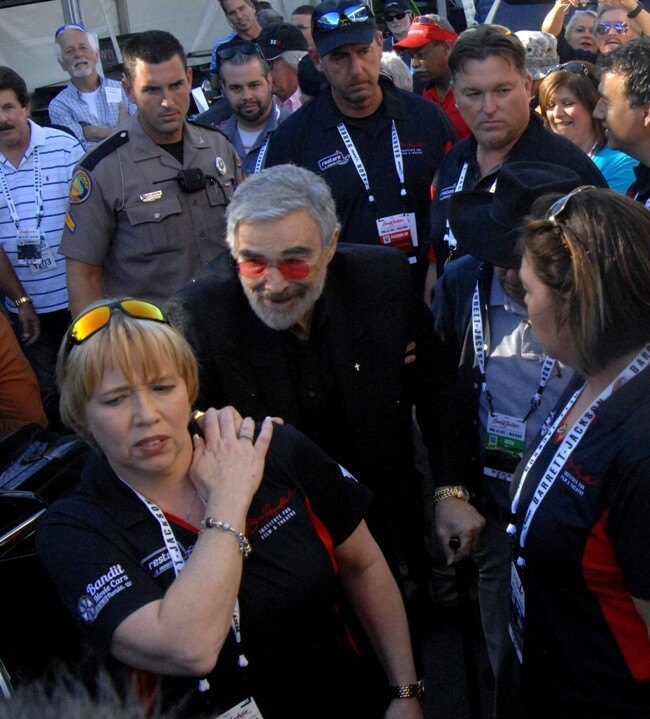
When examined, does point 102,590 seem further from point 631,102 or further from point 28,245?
point 28,245

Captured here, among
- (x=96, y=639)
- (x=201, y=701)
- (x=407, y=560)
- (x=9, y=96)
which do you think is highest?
(x=9, y=96)

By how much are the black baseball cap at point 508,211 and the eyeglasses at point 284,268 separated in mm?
539

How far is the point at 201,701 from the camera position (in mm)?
1934

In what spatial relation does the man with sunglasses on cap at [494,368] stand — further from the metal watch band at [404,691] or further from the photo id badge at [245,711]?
the photo id badge at [245,711]

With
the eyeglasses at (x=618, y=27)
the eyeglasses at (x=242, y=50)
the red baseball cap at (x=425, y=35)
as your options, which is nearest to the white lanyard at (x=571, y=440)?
the eyeglasses at (x=242, y=50)

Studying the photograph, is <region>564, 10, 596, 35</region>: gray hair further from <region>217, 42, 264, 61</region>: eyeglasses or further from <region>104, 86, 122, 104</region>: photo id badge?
<region>104, 86, 122, 104</region>: photo id badge

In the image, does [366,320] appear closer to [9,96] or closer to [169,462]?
[169,462]

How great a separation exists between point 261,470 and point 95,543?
405 mm

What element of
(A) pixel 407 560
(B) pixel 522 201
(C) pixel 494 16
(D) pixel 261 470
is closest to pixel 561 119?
(B) pixel 522 201

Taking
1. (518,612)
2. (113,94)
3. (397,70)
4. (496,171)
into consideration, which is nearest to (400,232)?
(496,171)

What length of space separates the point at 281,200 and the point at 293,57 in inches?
198

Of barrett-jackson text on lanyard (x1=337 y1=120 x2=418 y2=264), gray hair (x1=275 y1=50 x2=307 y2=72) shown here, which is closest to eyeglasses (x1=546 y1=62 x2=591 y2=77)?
barrett-jackson text on lanyard (x1=337 y1=120 x2=418 y2=264)

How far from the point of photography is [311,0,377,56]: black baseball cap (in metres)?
4.79

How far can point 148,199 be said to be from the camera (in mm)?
4469
